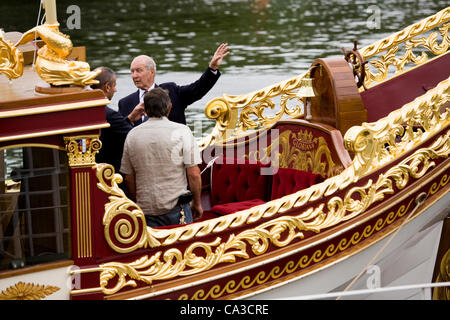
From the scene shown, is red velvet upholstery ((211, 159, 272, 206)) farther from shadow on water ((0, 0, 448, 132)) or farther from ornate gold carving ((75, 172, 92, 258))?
shadow on water ((0, 0, 448, 132))

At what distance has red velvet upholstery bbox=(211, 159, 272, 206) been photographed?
4.88 m

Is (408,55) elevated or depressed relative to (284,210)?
elevated

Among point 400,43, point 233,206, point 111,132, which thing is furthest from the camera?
point 400,43

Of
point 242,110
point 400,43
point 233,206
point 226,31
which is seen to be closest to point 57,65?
point 233,206

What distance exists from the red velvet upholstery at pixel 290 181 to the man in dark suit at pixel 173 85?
681 millimetres

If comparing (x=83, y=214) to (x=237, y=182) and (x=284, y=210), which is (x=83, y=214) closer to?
(x=284, y=210)

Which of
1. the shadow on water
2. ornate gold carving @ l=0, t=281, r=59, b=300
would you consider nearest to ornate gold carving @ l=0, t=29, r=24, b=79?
ornate gold carving @ l=0, t=281, r=59, b=300

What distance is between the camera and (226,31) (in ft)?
55.7

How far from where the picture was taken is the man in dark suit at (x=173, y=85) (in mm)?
4773

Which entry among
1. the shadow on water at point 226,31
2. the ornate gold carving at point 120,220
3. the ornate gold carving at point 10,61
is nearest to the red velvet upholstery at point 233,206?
the ornate gold carving at point 120,220

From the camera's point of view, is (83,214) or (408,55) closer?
(83,214)

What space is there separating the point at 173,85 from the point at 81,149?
177 cm

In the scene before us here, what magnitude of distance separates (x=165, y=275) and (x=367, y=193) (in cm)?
114

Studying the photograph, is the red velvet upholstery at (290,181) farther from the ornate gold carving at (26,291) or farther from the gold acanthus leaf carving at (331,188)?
the ornate gold carving at (26,291)
